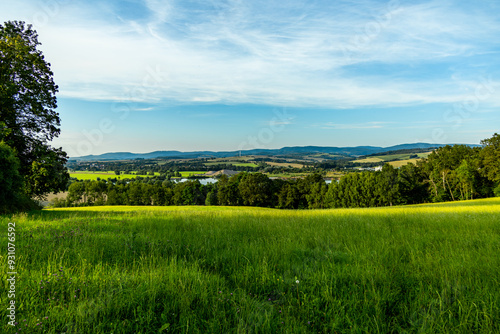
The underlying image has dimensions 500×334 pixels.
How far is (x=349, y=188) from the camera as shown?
70.6 meters

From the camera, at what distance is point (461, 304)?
9.33 feet

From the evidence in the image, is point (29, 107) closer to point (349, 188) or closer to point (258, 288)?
point (258, 288)

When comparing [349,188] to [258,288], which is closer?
[258,288]

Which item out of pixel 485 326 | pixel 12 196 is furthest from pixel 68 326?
pixel 12 196

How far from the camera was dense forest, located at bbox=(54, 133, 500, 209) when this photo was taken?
62.3 meters

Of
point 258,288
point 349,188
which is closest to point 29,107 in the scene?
point 258,288

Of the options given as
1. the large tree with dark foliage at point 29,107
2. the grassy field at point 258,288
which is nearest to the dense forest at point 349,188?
the large tree with dark foliage at point 29,107

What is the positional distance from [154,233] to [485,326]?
612cm

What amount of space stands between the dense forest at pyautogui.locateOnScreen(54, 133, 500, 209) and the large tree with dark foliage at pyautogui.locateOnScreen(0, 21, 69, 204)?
6381cm

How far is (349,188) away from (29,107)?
229 ft

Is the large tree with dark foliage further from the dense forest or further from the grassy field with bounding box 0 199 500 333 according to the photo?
the dense forest

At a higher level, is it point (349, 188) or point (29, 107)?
point (29, 107)

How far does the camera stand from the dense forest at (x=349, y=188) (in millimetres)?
62281

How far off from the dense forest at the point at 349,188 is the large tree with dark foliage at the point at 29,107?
63814 millimetres
